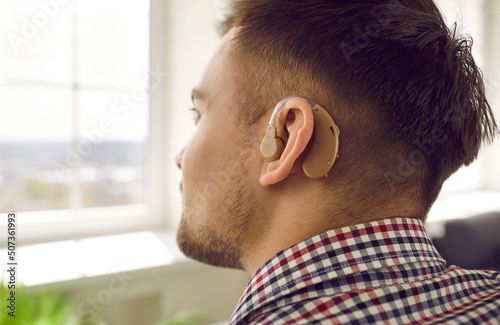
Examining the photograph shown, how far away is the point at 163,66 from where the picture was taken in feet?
5.88

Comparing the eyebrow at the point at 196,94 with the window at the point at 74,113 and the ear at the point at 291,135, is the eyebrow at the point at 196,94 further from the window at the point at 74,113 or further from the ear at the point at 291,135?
the window at the point at 74,113

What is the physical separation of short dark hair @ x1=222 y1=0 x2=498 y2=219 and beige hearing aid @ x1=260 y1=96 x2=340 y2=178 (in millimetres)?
31

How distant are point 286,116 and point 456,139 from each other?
0.29 m

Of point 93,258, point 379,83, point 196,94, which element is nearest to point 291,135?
point 379,83

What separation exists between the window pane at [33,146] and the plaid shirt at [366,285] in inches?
50.0

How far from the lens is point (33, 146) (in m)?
1.54

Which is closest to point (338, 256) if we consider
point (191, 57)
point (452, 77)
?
point (452, 77)

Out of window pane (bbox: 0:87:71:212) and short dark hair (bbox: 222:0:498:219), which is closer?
short dark hair (bbox: 222:0:498:219)

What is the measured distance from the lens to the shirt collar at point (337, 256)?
519 millimetres

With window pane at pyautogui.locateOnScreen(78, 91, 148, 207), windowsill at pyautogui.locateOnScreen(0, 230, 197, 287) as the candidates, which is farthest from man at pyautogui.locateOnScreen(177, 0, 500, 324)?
window pane at pyautogui.locateOnScreen(78, 91, 148, 207)

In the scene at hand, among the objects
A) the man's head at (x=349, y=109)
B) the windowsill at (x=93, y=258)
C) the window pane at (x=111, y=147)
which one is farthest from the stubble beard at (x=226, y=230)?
the window pane at (x=111, y=147)

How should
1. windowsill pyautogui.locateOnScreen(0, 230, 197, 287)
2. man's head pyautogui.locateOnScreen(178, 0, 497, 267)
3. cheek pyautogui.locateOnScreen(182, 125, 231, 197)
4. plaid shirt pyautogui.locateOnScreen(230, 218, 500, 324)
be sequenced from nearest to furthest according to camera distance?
plaid shirt pyautogui.locateOnScreen(230, 218, 500, 324) → man's head pyautogui.locateOnScreen(178, 0, 497, 267) → cheek pyautogui.locateOnScreen(182, 125, 231, 197) → windowsill pyautogui.locateOnScreen(0, 230, 197, 287)

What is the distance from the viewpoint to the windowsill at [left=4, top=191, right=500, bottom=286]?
4.27 ft

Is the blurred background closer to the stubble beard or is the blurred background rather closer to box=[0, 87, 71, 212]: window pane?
box=[0, 87, 71, 212]: window pane
